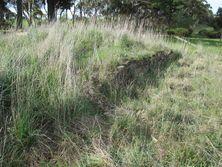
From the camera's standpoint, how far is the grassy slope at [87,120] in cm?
229

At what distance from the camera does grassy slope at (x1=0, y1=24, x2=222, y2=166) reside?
7.50ft

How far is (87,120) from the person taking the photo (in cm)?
281

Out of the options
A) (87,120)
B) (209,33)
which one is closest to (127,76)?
(87,120)

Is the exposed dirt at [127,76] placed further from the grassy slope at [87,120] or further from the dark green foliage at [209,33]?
the dark green foliage at [209,33]

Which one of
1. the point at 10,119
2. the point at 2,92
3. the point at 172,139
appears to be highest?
the point at 2,92

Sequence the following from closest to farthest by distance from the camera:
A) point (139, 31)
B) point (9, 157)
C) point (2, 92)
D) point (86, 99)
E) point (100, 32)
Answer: point (9, 157)
point (2, 92)
point (86, 99)
point (100, 32)
point (139, 31)

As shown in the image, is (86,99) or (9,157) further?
(86,99)

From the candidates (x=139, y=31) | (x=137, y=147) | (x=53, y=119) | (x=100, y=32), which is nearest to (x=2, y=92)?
(x=53, y=119)

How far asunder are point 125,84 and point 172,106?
103 cm

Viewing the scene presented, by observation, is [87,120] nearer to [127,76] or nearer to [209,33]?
[127,76]

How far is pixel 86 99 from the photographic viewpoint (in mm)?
3205

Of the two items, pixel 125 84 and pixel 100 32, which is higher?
pixel 100 32

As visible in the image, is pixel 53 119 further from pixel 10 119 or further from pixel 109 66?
pixel 109 66

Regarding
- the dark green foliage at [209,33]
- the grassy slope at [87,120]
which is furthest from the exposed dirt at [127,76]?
the dark green foliage at [209,33]
